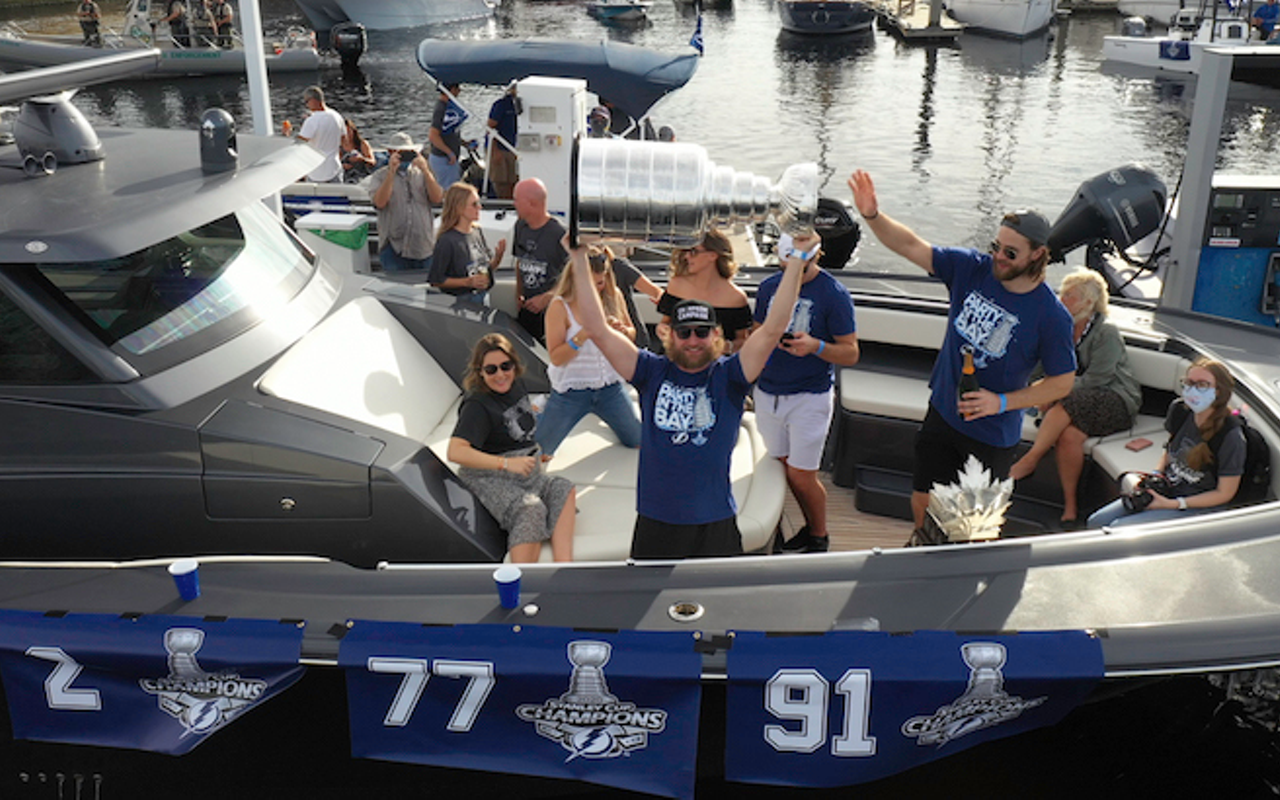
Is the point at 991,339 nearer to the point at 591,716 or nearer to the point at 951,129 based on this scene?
the point at 591,716

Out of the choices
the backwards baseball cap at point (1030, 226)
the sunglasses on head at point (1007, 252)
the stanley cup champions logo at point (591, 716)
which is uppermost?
A: the backwards baseball cap at point (1030, 226)

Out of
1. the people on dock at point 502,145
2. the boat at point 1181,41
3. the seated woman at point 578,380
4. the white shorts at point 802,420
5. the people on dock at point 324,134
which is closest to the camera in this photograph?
the seated woman at point 578,380

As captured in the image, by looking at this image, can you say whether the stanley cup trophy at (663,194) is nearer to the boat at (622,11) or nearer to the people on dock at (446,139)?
the people on dock at (446,139)

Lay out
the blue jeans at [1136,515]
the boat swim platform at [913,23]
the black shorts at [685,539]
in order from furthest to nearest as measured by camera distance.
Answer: the boat swim platform at [913,23] → the blue jeans at [1136,515] → the black shorts at [685,539]

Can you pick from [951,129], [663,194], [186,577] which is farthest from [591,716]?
[951,129]

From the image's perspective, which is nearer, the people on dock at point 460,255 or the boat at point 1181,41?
the people on dock at point 460,255

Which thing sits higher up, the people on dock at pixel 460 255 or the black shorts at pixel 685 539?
the people on dock at pixel 460 255

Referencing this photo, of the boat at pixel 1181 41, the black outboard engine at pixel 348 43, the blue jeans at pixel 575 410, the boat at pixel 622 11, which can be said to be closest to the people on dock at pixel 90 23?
the black outboard engine at pixel 348 43

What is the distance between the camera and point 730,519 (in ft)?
10.1

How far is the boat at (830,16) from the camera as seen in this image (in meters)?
36.8

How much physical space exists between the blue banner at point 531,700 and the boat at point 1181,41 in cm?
2806

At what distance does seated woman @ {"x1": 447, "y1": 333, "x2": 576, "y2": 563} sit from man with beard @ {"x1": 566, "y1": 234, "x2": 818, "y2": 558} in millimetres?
361

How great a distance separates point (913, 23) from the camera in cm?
3781

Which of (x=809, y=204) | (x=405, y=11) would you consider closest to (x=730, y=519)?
(x=809, y=204)
